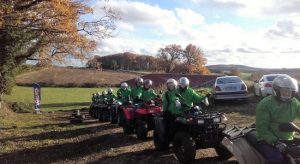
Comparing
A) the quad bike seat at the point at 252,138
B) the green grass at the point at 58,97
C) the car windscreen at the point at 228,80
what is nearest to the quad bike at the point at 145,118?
the quad bike seat at the point at 252,138

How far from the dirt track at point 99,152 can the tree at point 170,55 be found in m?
82.0

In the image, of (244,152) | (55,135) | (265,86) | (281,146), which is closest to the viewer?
(281,146)

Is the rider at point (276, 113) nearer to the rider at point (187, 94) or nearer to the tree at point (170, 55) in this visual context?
the rider at point (187, 94)

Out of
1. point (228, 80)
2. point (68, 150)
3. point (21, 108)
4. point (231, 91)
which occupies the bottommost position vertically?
point (21, 108)

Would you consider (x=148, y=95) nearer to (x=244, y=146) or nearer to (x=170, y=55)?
(x=244, y=146)

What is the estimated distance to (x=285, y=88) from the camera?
632 centimetres

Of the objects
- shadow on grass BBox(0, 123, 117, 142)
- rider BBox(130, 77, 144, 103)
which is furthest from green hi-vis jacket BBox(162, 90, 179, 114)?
shadow on grass BBox(0, 123, 117, 142)

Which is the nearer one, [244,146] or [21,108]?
[244,146]

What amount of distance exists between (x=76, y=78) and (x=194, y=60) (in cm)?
4208

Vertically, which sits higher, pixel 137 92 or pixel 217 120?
pixel 137 92

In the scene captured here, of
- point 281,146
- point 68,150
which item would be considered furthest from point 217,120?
point 68,150

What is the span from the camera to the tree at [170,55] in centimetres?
9962

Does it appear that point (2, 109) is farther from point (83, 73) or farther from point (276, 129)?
point (83, 73)

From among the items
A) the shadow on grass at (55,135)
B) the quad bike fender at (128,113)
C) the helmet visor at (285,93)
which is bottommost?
the shadow on grass at (55,135)
